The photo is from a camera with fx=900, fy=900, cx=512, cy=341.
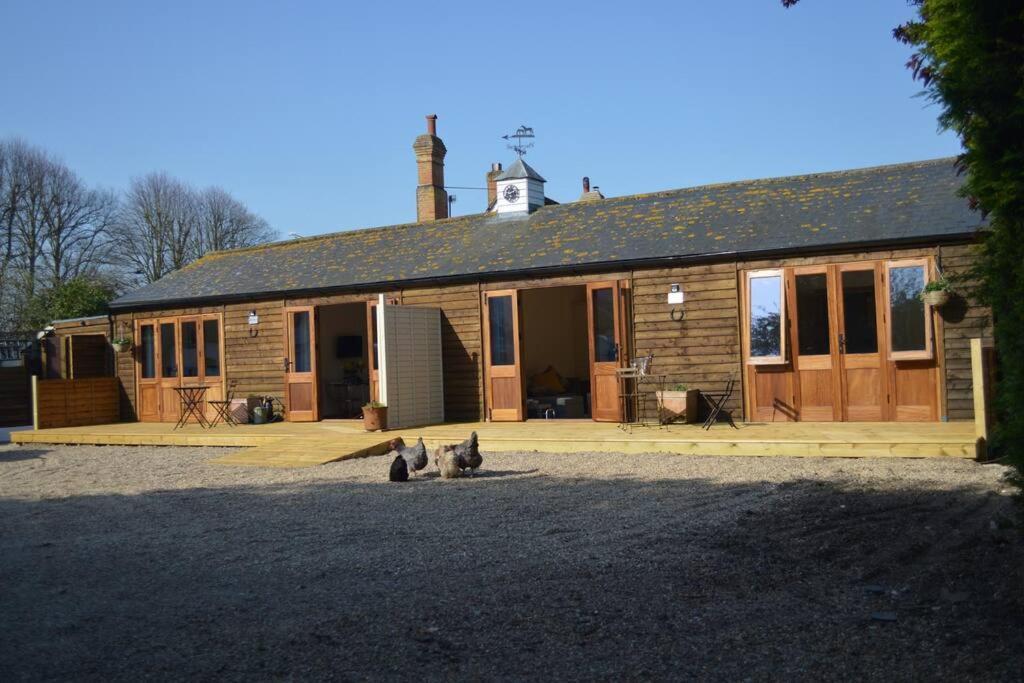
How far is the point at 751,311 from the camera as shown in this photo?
39.0ft

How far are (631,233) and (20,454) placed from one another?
9945mm

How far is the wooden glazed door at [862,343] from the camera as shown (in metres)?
11.2

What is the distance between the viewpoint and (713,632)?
4004mm

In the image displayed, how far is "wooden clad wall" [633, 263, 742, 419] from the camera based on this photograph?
1202cm

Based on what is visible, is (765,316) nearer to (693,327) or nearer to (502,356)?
(693,327)

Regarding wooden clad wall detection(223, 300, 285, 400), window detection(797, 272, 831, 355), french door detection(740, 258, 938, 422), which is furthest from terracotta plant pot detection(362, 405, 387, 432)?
window detection(797, 272, 831, 355)

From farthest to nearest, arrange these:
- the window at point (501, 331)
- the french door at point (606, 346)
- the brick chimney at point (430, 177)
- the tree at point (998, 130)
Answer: the brick chimney at point (430, 177)
the window at point (501, 331)
the french door at point (606, 346)
the tree at point (998, 130)

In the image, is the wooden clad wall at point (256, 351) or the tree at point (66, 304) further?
the tree at point (66, 304)

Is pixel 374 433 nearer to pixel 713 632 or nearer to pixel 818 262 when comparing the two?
pixel 818 262

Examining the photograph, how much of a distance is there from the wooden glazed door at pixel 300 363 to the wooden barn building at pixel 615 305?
3 centimetres

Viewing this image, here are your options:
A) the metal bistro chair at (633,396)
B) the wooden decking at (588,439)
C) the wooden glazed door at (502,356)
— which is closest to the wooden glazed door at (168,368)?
the wooden decking at (588,439)

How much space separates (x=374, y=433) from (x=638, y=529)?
22.6 ft

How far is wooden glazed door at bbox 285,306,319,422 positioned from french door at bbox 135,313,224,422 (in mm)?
1719

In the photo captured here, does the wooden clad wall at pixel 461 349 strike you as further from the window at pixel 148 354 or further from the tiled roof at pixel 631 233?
the window at pixel 148 354
